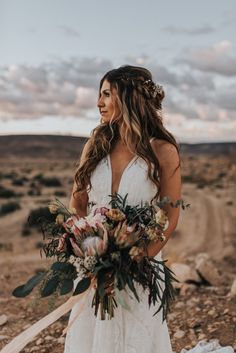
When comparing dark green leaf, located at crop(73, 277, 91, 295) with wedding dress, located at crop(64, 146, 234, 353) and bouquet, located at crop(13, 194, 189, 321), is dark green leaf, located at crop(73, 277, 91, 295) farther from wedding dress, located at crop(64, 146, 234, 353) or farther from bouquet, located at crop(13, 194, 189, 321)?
wedding dress, located at crop(64, 146, 234, 353)

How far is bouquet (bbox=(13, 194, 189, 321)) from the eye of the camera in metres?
2.57

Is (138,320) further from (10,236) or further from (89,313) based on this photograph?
(10,236)

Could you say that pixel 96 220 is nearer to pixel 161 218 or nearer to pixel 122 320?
pixel 161 218

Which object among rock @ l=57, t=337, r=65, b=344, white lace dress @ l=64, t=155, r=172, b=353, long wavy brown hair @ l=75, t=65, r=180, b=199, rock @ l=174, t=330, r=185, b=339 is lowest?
rock @ l=57, t=337, r=65, b=344

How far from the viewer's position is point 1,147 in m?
104

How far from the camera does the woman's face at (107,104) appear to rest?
3098mm

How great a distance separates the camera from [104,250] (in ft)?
8.45

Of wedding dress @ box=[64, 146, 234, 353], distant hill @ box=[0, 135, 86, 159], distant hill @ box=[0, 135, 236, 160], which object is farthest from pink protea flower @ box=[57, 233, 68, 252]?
distant hill @ box=[0, 135, 86, 159]

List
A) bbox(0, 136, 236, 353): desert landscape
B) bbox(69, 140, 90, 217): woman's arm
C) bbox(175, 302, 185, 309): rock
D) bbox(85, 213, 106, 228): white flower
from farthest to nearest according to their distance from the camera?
bbox(175, 302, 185, 309): rock
bbox(0, 136, 236, 353): desert landscape
bbox(69, 140, 90, 217): woman's arm
bbox(85, 213, 106, 228): white flower

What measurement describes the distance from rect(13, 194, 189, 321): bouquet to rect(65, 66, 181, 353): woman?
0.23 meters

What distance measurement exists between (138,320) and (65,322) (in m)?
3.25

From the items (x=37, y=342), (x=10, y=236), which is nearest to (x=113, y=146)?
(x=37, y=342)

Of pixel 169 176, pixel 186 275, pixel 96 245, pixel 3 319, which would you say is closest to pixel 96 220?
pixel 96 245

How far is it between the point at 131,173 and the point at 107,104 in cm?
43
